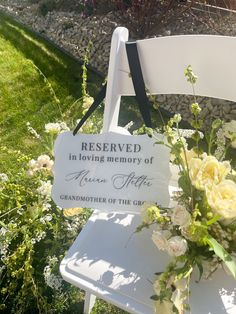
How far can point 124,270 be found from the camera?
1097mm

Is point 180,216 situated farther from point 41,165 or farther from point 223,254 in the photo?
point 41,165

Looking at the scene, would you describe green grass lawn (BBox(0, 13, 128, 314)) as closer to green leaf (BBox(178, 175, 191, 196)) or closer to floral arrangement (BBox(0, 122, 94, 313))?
floral arrangement (BBox(0, 122, 94, 313))

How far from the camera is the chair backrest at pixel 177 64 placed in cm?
116

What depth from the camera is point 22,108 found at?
9.12 ft

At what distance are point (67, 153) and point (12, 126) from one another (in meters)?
1.57

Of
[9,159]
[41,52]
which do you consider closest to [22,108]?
[9,159]

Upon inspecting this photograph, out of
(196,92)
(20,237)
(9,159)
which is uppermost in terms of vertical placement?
(196,92)

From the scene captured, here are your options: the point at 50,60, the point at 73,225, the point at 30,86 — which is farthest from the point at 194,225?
the point at 50,60

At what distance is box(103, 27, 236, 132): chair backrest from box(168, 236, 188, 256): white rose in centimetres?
50

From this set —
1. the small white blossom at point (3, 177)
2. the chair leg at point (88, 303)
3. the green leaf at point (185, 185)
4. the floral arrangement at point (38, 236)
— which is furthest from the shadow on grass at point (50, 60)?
the green leaf at point (185, 185)

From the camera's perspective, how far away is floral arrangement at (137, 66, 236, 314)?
90 cm

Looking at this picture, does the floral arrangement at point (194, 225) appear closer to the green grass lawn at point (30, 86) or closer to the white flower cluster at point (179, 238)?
the white flower cluster at point (179, 238)

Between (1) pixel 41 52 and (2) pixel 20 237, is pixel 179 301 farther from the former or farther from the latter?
(1) pixel 41 52

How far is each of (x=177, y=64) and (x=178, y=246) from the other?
0.55 m
